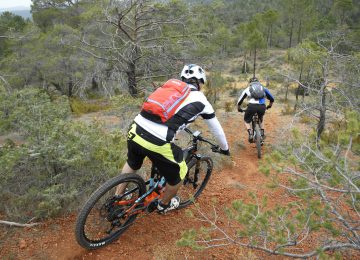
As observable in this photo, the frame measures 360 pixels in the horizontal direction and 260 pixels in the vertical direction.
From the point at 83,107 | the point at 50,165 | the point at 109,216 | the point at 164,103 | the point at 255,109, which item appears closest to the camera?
the point at 164,103

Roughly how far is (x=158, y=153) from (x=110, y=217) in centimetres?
96

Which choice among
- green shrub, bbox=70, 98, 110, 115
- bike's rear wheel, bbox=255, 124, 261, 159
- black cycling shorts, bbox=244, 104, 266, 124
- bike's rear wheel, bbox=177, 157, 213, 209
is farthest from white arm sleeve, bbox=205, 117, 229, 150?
green shrub, bbox=70, 98, 110, 115

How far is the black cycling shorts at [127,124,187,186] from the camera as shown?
9.43 feet

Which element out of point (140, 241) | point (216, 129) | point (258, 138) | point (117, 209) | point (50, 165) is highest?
point (216, 129)

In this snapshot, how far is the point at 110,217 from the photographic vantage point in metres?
3.21

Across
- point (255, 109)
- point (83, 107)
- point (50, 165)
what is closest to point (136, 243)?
point (50, 165)

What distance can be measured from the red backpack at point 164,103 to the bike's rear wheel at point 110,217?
2.37ft

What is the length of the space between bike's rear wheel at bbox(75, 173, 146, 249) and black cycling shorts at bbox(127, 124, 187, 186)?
0.28 m

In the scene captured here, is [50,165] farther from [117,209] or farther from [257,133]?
[257,133]

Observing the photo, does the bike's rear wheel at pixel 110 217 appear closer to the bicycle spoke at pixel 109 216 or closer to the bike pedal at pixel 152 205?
the bicycle spoke at pixel 109 216

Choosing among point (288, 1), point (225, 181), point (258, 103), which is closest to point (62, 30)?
point (258, 103)

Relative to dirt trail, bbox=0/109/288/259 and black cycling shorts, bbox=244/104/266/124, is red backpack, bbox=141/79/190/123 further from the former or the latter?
black cycling shorts, bbox=244/104/266/124

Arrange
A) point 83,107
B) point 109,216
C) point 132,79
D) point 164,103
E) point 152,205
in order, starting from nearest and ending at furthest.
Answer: point 164,103 → point 109,216 → point 152,205 → point 132,79 → point 83,107

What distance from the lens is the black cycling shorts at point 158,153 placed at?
288 centimetres
